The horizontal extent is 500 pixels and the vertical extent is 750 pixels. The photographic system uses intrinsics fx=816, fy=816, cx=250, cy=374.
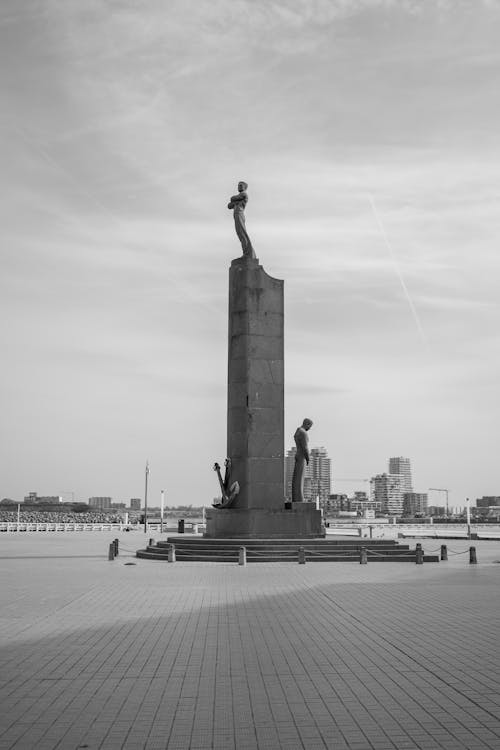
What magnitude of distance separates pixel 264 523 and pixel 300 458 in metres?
3.13

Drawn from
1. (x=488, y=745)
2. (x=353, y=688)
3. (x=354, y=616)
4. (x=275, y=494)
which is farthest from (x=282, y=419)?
(x=488, y=745)

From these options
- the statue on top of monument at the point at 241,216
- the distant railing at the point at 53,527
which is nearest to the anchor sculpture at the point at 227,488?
the statue on top of monument at the point at 241,216

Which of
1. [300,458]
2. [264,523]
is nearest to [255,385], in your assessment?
[300,458]

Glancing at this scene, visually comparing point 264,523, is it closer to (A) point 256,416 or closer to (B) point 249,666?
(A) point 256,416

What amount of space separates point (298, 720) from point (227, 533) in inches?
753

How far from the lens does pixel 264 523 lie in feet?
83.9

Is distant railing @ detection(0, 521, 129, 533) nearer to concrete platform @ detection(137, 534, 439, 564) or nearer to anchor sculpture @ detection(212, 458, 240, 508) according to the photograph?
anchor sculpture @ detection(212, 458, 240, 508)

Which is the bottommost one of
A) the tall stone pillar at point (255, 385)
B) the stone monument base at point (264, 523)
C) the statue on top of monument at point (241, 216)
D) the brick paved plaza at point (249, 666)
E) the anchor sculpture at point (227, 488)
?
the brick paved plaza at point (249, 666)

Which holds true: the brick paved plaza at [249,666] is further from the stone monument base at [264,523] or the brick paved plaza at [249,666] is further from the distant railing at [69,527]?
the distant railing at [69,527]

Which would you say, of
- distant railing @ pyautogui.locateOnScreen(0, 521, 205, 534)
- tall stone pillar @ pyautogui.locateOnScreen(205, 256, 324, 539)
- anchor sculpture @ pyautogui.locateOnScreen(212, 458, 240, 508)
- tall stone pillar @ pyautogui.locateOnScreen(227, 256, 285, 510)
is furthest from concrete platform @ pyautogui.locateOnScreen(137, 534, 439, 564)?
distant railing @ pyautogui.locateOnScreen(0, 521, 205, 534)

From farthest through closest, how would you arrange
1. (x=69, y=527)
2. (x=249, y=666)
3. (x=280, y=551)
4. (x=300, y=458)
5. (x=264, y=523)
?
(x=69, y=527)
(x=300, y=458)
(x=264, y=523)
(x=280, y=551)
(x=249, y=666)

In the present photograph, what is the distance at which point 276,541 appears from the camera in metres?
24.5

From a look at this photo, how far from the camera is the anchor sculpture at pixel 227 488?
26.0 metres

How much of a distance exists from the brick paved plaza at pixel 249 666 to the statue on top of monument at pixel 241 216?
13.8 m
